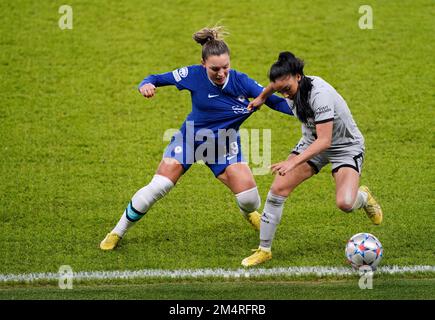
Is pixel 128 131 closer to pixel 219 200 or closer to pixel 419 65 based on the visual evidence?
pixel 219 200

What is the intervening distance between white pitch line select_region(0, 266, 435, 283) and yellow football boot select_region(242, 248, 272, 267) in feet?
0.42

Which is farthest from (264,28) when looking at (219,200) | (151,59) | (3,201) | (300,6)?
(3,201)

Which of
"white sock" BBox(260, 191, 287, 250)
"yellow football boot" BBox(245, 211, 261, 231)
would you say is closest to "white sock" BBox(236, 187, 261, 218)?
"white sock" BBox(260, 191, 287, 250)

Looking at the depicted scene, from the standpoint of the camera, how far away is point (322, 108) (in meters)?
8.42

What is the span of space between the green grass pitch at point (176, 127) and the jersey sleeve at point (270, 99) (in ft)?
5.43

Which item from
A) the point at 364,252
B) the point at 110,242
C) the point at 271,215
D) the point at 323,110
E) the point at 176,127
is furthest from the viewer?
the point at 176,127

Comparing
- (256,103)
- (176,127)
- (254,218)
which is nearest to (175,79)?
(256,103)

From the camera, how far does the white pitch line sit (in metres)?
8.80

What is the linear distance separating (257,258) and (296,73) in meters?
2.07

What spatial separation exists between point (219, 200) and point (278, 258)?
2285 mm

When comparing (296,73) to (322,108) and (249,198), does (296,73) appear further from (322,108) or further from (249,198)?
(249,198)

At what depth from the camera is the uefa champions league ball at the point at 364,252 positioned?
8.61 m

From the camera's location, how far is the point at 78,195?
1154cm

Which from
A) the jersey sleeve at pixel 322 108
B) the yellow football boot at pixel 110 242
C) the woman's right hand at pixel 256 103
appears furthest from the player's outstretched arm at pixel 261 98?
the yellow football boot at pixel 110 242
